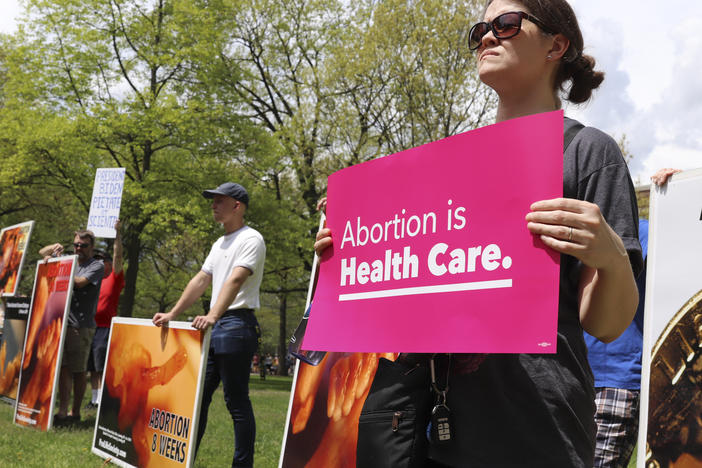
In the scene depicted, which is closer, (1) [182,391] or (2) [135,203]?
(1) [182,391]

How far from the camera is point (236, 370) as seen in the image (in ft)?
15.4

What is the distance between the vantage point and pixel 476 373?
4.58 ft

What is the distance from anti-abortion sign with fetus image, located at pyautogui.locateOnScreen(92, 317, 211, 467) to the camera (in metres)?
4.58

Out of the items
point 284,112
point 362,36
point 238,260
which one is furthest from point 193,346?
point 284,112

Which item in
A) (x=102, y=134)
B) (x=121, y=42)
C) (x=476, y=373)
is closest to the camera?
(x=476, y=373)

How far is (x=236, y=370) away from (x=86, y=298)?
3756 millimetres

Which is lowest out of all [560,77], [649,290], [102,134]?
[649,290]

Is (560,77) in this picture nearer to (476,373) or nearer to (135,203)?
(476,373)

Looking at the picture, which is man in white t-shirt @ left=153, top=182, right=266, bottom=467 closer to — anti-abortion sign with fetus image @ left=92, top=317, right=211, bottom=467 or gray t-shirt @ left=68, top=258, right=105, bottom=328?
anti-abortion sign with fetus image @ left=92, top=317, right=211, bottom=467

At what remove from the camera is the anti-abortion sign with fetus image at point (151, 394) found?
4582mm

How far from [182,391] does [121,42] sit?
17105 mm

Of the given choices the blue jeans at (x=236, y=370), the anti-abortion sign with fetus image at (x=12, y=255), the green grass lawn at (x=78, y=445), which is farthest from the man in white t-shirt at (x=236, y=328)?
the anti-abortion sign with fetus image at (x=12, y=255)

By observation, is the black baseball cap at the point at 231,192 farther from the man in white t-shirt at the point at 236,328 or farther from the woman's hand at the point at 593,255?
the woman's hand at the point at 593,255

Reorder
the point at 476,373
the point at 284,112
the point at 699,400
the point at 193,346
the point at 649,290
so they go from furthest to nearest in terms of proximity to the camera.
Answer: the point at 284,112, the point at 193,346, the point at 649,290, the point at 699,400, the point at 476,373
